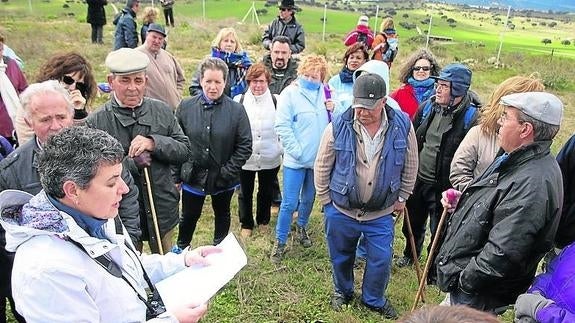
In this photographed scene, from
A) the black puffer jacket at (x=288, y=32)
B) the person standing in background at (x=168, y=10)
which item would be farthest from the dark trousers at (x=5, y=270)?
the person standing in background at (x=168, y=10)

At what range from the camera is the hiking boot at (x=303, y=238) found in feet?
16.3

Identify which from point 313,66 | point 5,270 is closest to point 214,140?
point 313,66

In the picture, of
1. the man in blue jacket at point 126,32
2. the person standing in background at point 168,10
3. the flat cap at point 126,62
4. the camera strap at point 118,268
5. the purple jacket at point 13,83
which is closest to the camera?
the camera strap at point 118,268

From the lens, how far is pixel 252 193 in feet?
16.7

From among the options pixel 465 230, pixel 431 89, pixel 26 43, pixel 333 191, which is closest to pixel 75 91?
pixel 333 191

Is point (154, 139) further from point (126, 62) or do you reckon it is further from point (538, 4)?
point (538, 4)

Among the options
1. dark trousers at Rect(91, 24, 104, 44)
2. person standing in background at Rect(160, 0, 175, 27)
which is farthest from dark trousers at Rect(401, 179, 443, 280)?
person standing in background at Rect(160, 0, 175, 27)

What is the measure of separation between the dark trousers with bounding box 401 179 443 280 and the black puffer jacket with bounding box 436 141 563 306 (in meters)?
1.31

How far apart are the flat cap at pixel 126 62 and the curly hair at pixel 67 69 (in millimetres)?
429

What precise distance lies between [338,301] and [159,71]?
306 centimetres

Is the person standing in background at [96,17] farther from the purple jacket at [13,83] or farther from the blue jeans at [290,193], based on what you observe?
the blue jeans at [290,193]

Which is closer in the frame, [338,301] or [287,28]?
[338,301]

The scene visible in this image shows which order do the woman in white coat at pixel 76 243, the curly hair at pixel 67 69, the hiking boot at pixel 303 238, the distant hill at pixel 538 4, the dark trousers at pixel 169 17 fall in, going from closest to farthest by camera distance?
the woman in white coat at pixel 76 243 < the curly hair at pixel 67 69 < the hiking boot at pixel 303 238 < the dark trousers at pixel 169 17 < the distant hill at pixel 538 4

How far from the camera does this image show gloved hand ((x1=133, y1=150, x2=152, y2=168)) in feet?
10.5
